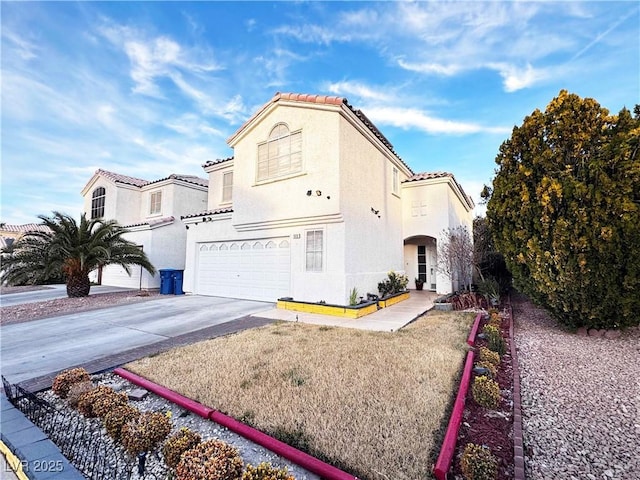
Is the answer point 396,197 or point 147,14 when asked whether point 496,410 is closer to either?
point 396,197

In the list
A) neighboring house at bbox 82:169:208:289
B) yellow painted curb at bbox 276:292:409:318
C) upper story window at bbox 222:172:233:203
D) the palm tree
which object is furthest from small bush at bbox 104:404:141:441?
neighboring house at bbox 82:169:208:289

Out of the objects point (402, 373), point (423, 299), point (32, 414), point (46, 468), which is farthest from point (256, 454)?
point (423, 299)

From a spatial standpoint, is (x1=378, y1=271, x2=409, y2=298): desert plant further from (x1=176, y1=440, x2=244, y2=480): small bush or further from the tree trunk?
the tree trunk

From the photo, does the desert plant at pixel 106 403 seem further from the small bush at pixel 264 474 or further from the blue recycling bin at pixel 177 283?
the blue recycling bin at pixel 177 283

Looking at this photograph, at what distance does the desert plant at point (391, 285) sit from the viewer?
1288cm

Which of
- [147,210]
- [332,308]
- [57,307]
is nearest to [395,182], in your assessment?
[332,308]

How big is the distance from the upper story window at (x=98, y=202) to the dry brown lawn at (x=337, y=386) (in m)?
22.7

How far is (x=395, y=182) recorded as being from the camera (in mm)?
16156

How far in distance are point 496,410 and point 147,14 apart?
14.6m

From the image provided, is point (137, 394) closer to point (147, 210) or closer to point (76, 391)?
point (76, 391)

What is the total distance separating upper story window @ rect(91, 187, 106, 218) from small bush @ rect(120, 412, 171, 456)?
83.9 ft

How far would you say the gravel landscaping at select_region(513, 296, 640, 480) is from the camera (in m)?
3.03

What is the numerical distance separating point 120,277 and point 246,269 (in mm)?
12250

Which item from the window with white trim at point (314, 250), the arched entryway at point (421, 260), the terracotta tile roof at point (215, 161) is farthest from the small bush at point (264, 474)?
the terracotta tile roof at point (215, 161)
